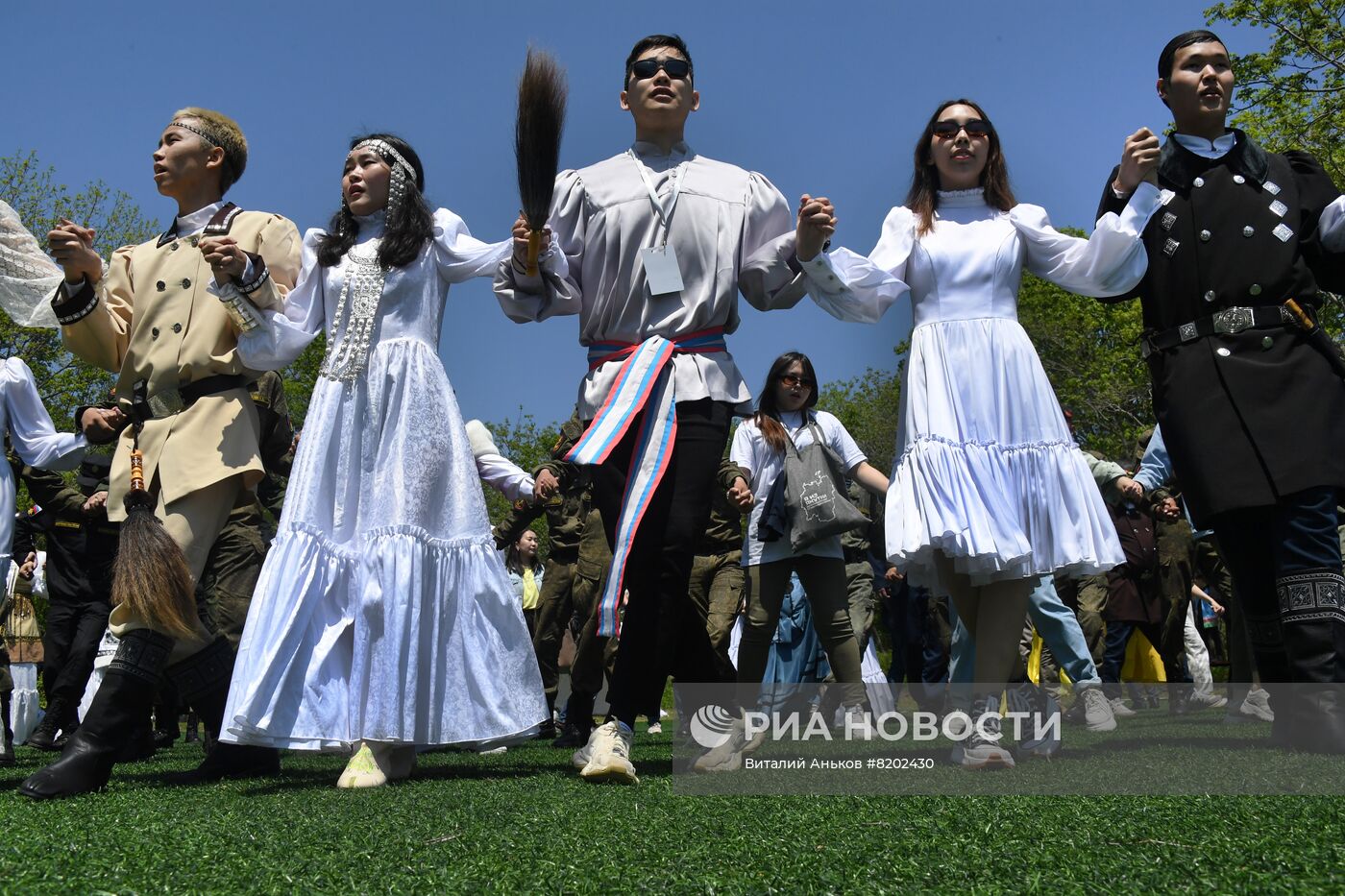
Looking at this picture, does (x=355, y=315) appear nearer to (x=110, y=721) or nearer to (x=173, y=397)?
(x=173, y=397)

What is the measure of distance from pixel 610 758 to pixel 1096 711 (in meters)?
4.73

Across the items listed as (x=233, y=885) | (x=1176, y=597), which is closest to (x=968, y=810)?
(x=233, y=885)

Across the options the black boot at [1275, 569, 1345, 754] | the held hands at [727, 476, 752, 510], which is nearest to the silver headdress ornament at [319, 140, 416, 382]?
the held hands at [727, 476, 752, 510]

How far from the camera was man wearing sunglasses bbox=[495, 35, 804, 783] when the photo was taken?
4398 mm

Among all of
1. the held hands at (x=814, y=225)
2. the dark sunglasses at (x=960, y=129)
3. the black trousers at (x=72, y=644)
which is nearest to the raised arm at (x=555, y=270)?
the held hands at (x=814, y=225)

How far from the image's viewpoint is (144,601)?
14.0 ft

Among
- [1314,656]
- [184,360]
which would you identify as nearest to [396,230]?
[184,360]

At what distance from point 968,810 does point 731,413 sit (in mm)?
1963

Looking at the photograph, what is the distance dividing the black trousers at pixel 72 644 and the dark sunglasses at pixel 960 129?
6615 mm

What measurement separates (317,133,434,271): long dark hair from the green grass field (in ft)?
6.98

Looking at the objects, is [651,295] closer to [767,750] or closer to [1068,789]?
[767,750]

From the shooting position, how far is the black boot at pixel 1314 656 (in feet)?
13.9

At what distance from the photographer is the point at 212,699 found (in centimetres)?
491

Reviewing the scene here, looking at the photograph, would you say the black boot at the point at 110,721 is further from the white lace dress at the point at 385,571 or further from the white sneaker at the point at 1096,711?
the white sneaker at the point at 1096,711
